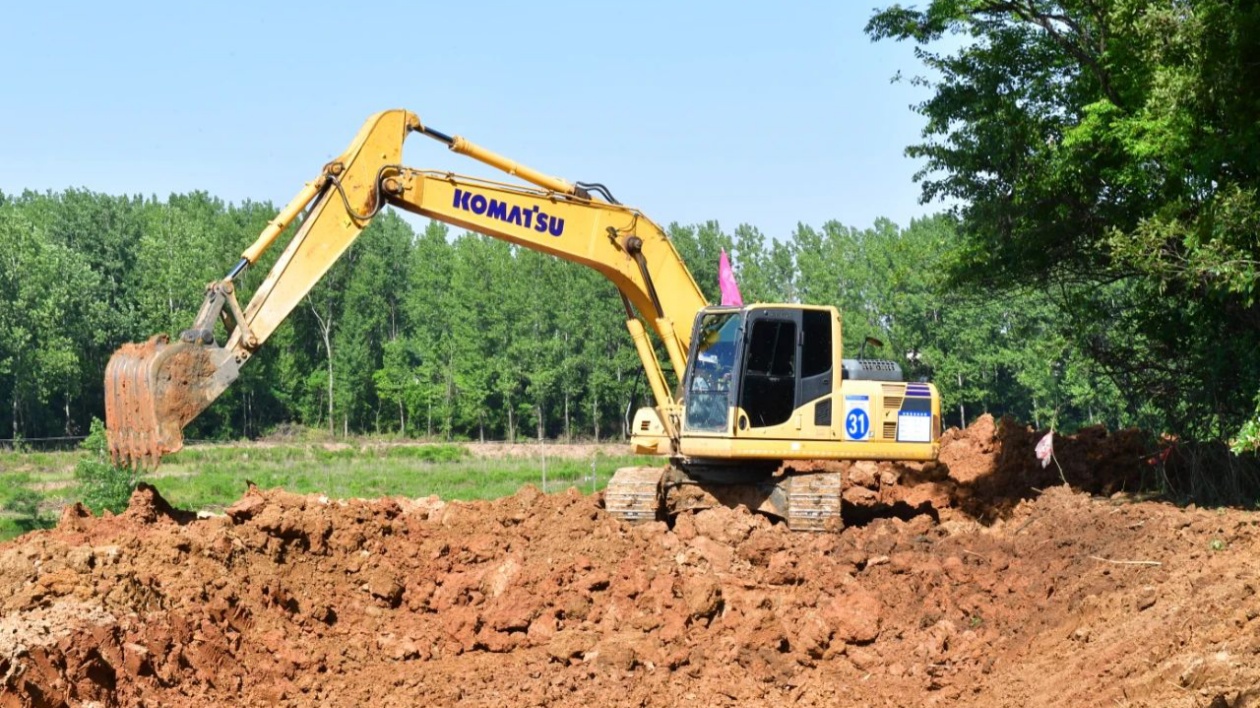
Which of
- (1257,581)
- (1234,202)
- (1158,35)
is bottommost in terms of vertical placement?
(1257,581)

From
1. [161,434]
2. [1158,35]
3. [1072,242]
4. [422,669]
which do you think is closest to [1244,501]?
[1072,242]

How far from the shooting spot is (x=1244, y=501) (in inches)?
643

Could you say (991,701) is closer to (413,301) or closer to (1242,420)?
(1242,420)

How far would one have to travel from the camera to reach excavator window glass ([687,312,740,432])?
14.8 m

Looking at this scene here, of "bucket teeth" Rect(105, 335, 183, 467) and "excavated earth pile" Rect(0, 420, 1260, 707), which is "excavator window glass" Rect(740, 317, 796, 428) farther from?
"bucket teeth" Rect(105, 335, 183, 467)

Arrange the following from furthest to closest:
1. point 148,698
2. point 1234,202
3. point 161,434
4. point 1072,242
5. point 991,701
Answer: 1. point 1072,242
2. point 1234,202
3. point 161,434
4. point 991,701
5. point 148,698

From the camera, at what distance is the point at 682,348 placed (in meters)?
15.7

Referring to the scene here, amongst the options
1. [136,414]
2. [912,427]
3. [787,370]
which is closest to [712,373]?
[787,370]

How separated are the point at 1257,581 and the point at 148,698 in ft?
25.1

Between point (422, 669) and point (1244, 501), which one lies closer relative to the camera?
point (422, 669)

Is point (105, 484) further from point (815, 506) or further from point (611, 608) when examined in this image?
point (611, 608)

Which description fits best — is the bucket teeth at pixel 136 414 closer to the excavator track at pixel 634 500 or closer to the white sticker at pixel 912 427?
the excavator track at pixel 634 500

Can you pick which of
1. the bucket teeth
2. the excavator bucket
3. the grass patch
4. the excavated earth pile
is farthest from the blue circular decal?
the grass patch

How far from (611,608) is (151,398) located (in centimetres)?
448
